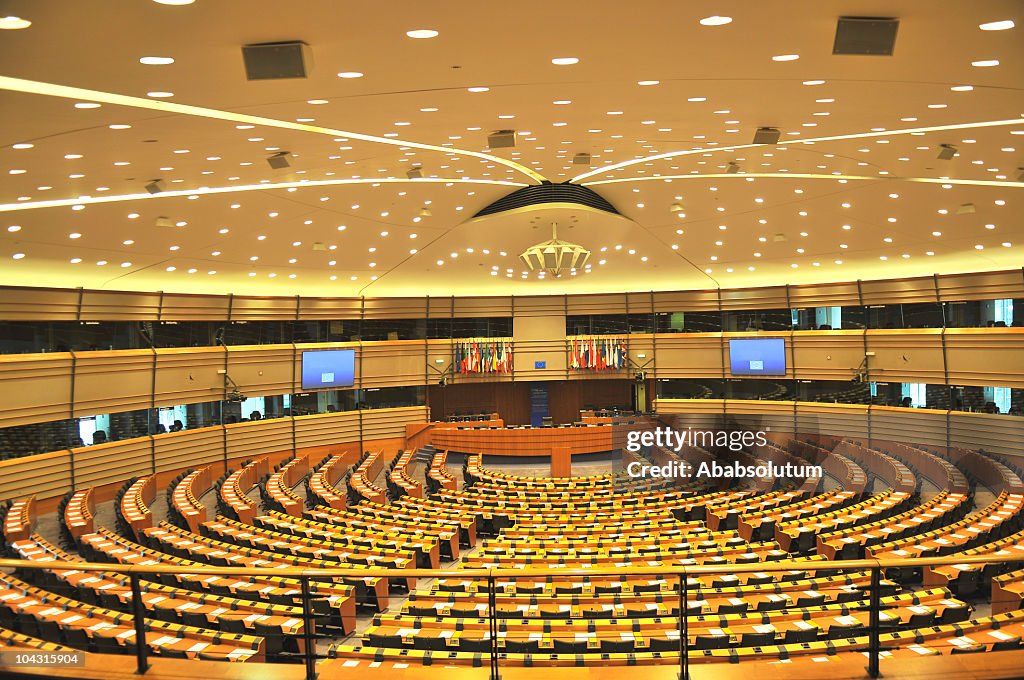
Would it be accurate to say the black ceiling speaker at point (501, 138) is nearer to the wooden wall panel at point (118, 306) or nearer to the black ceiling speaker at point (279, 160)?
the black ceiling speaker at point (279, 160)

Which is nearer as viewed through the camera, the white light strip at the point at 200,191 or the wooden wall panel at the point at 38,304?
the white light strip at the point at 200,191

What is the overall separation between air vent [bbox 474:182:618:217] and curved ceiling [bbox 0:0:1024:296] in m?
0.34

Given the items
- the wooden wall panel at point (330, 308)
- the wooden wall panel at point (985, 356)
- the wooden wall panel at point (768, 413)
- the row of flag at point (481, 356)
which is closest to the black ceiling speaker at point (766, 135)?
the wooden wall panel at point (985, 356)

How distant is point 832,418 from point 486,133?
884 inches

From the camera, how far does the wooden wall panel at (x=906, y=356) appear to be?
2519 centimetres

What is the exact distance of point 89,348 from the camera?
22.5 meters

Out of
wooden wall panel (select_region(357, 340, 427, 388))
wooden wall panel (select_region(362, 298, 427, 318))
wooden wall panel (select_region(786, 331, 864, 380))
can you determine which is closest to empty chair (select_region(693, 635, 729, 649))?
wooden wall panel (select_region(786, 331, 864, 380))

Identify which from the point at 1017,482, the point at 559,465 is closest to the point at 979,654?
A: the point at 1017,482

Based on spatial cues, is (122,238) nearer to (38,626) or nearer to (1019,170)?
(38,626)

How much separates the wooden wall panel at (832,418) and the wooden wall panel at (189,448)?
22355 mm

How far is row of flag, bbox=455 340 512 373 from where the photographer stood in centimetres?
3114

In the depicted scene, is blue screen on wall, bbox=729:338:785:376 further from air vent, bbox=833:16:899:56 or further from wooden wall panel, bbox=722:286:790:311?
air vent, bbox=833:16:899:56

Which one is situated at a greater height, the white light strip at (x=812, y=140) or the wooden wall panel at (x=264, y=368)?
the white light strip at (x=812, y=140)

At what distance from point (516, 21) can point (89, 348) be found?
21362mm
